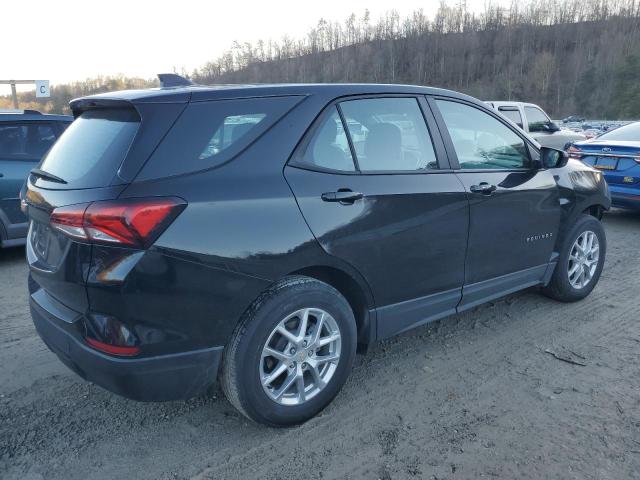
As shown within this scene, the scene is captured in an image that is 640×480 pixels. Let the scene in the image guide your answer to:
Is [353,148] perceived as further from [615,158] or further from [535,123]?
[535,123]

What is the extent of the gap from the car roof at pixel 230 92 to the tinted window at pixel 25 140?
3.62 meters

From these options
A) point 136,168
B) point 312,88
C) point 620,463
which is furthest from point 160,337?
point 620,463

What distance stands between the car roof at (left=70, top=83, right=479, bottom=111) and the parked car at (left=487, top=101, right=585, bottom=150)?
9387mm

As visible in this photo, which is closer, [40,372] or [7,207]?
[40,372]

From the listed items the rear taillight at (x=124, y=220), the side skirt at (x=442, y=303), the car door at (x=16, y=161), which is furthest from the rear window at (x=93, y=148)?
the car door at (x=16, y=161)

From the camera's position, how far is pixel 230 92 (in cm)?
258

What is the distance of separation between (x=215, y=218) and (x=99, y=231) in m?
0.49

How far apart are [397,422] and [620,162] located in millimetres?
6534

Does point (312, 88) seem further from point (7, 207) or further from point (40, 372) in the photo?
point (7, 207)

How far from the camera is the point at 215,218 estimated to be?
2.30 metres

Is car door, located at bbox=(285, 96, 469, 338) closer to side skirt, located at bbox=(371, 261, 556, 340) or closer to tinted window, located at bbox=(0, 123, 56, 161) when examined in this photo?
side skirt, located at bbox=(371, 261, 556, 340)

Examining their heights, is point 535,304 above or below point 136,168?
below

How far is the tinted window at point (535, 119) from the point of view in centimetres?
1226

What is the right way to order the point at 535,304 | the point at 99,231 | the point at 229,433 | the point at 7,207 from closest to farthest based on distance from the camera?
the point at 99,231 → the point at 229,433 → the point at 535,304 → the point at 7,207
